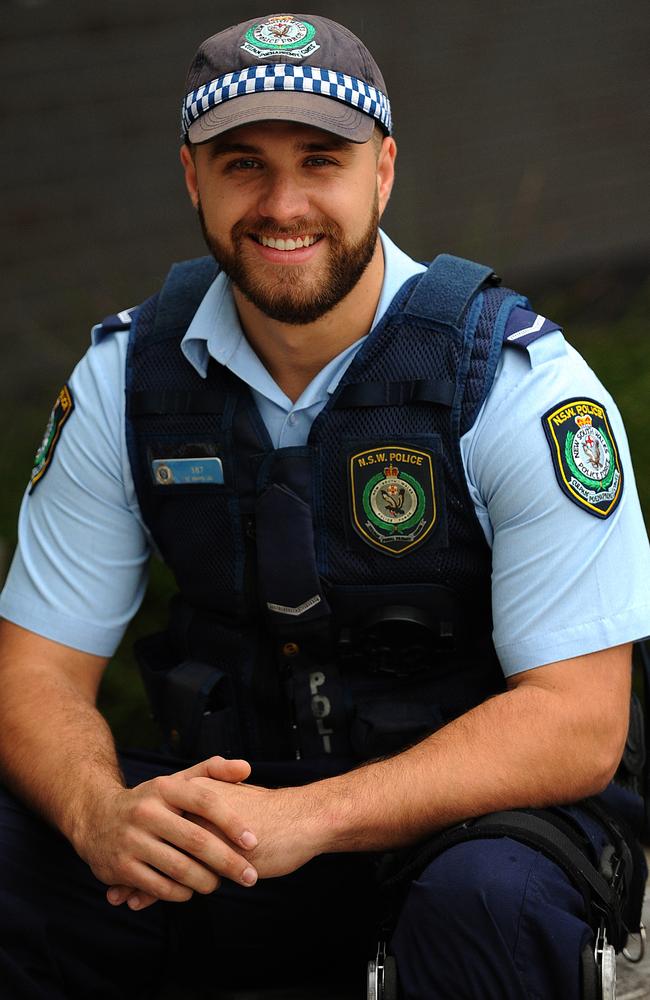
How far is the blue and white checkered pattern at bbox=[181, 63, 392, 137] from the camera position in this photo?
2225 mm

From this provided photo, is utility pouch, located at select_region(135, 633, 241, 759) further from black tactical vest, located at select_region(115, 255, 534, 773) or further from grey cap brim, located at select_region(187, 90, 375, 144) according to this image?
grey cap brim, located at select_region(187, 90, 375, 144)

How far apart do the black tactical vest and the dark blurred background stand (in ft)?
5.46

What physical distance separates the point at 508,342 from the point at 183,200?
266 centimetres

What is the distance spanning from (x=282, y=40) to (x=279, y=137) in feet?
0.56

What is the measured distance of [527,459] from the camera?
216 centimetres

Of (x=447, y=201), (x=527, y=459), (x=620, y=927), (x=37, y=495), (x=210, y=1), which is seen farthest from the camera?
(x=447, y=201)

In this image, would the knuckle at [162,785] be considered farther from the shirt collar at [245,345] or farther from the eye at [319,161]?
the eye at [319,161]

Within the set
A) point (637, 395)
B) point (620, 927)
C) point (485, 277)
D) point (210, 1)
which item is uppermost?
point (210, 1)

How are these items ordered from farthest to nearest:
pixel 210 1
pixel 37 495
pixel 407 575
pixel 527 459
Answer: pixel 210 1
pixel 37 495
pixel 407 575
pixel 527 459

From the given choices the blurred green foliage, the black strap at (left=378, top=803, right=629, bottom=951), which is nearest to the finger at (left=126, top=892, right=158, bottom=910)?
the black strap at (left=378, top=803, right=629, bottom=951)

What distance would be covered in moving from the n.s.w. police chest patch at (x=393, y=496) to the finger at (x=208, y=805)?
0.53m

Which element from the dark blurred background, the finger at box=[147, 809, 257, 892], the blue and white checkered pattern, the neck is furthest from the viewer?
the dark blurred background

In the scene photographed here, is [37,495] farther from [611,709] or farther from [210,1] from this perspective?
[210,1]

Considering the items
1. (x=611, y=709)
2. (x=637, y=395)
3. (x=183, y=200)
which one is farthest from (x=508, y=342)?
(x=183, y=200)
